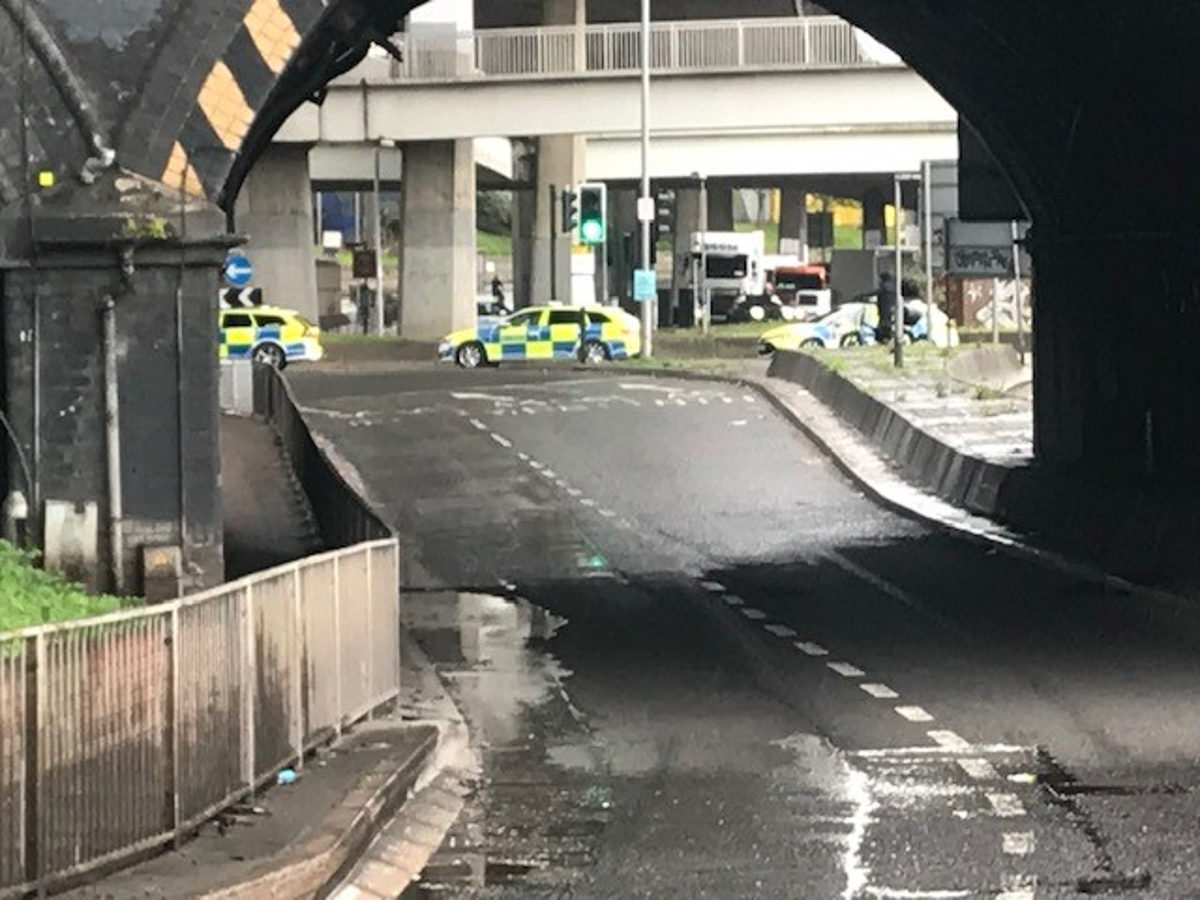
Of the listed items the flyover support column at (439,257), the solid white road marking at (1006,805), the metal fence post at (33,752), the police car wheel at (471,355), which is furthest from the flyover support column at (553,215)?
the metal fence post at (33,752)

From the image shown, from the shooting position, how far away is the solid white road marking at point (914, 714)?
14242 mm

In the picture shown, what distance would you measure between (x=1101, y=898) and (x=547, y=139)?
210 ft

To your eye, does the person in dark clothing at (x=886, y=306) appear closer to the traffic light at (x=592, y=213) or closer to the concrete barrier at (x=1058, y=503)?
the traffic light at (x=592, y=213)

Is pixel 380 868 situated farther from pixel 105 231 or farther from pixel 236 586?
pixel 105 231

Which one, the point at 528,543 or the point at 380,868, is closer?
the point at 380,868

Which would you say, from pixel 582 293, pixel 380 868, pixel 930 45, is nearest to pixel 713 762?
pixel 380 868

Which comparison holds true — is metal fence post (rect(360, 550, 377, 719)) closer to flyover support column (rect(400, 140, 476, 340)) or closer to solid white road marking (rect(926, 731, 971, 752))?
solid white road marking (rect(926, 731, 971, 752))

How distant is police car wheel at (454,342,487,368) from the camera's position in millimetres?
56406

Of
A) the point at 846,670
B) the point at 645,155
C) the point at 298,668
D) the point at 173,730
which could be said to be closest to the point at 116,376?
the point at 298,668

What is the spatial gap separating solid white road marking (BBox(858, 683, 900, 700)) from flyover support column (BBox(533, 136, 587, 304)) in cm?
5473

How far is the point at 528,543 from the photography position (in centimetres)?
2564

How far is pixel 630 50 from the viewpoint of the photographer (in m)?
61.3

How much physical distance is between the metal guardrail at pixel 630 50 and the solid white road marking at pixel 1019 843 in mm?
47281

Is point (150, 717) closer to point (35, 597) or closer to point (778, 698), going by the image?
point (35, 597)
